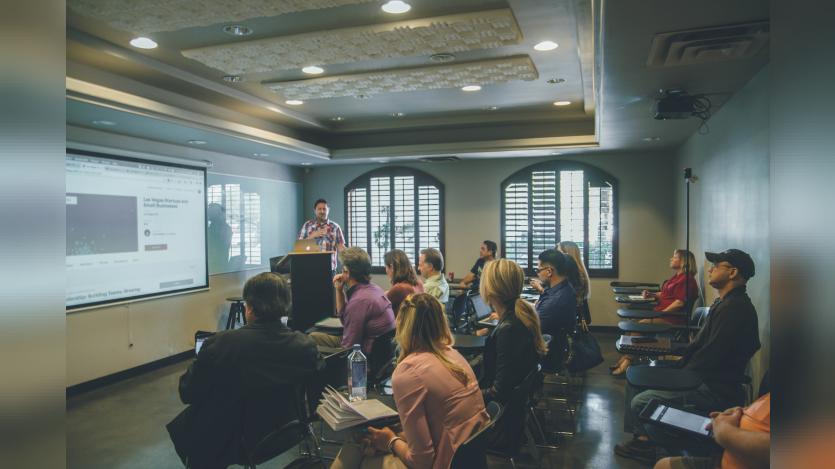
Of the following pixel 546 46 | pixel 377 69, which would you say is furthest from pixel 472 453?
pixel 377 69

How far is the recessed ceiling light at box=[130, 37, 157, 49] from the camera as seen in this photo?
389 centimetres

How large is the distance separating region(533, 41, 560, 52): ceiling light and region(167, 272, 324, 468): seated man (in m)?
2.82

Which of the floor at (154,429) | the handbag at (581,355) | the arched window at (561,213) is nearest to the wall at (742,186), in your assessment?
the handbag at (581,355)

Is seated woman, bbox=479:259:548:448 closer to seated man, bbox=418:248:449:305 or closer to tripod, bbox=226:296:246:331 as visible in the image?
seated man, bbox=418:248:449:305

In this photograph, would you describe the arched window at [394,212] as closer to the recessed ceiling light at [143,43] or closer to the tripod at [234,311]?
the tripod at [234,311]

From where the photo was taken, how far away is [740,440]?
2.03 metres

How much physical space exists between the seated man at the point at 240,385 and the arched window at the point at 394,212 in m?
6.02

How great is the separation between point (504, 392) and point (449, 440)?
76 cm

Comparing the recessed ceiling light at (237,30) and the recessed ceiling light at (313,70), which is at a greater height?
the recessed ceiling light at (313,70)

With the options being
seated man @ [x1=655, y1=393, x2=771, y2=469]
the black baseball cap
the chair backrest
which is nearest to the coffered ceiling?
the black baseball cap

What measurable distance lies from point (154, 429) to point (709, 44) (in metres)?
4.54

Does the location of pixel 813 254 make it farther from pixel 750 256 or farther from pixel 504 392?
pixel 750 256

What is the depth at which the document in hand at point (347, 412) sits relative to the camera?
2.06 metres

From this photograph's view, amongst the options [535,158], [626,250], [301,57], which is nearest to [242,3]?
[301,57]
